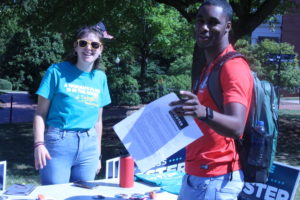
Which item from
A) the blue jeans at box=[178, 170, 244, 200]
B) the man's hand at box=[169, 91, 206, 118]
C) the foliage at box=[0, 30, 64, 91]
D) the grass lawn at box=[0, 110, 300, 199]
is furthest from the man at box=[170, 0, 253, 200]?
the foliage at box=[0, 30, 64, 91]

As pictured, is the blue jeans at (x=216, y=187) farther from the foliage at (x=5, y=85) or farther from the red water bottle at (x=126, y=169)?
the foliage at (x=5, y=85)

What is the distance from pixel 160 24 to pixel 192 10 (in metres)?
7.98

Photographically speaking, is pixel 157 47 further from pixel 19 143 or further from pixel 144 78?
pixel 19 143

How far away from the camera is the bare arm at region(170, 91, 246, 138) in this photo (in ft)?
5.77

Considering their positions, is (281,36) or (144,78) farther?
(281,36)

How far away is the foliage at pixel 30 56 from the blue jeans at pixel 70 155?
21.2 meters

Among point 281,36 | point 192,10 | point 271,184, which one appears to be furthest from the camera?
point 281,36

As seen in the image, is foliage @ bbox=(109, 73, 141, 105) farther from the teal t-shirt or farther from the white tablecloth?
the teal t-shirt

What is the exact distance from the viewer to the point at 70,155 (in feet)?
10.2

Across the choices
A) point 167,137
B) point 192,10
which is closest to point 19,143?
point 192,10

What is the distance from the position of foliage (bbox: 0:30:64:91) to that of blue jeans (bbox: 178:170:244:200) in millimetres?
Result: 22525

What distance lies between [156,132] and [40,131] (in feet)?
3.82

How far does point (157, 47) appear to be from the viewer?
60.2 feet

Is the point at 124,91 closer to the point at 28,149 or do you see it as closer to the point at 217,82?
the point at 28,149
